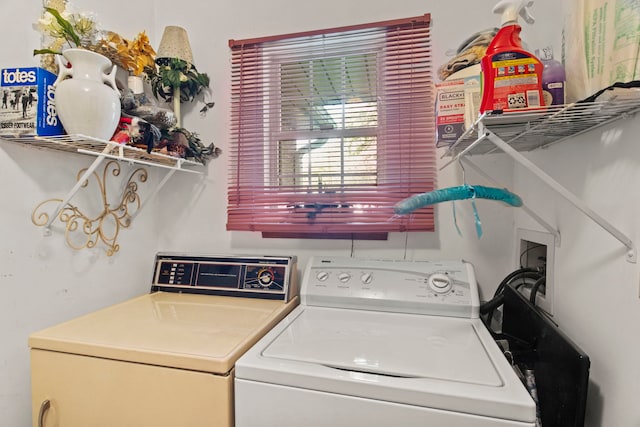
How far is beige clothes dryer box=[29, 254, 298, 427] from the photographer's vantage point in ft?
3.04

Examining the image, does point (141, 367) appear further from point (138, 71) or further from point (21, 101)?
point (138, 71)

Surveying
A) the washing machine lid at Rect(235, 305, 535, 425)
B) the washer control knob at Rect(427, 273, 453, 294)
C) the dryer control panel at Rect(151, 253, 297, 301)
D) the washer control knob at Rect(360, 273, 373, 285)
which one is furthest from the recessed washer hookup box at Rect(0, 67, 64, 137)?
the washer control knob at Rect(427, 273, 453, 294)

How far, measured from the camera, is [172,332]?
3.67ft

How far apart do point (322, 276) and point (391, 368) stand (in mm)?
631

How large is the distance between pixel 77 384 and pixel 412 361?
103 cm

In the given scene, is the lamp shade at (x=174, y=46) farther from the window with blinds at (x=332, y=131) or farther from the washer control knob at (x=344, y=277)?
the washer control knob at (x=344, y=277)

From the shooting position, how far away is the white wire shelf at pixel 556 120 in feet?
2.25

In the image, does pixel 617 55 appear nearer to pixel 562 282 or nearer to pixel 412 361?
pixel 562 282

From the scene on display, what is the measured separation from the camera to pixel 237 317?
4.18ft

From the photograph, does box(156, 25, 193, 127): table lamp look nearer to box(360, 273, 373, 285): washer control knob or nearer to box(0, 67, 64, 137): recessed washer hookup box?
box(0, 67, 64, 137): recessed washer hookup box

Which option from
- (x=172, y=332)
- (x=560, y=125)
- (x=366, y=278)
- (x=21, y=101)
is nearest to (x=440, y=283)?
(x=366, y=278)

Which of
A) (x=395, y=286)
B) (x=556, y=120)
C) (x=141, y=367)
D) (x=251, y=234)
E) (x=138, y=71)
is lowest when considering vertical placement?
(x=141, y=367)

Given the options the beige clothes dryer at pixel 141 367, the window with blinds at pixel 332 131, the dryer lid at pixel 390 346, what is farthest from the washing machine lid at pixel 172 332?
the window with blinds at pixel 332 131

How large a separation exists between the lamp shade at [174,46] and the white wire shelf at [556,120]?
151 centimetres
